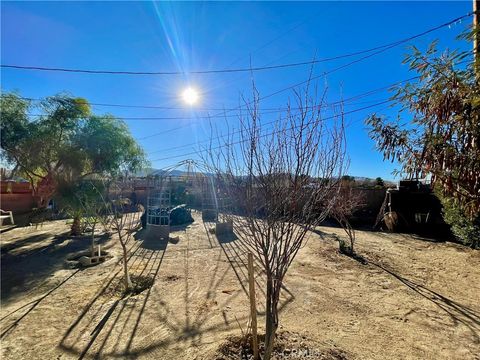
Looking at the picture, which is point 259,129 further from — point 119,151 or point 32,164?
point 32,164

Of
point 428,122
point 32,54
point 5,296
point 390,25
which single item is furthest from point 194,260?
Answer: point 390,25

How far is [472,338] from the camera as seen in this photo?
2.43 meters

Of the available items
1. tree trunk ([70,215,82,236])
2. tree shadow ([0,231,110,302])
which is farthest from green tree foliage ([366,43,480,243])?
tree trunk ([70,215,82,236])

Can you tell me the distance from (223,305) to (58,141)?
7390 millimetres

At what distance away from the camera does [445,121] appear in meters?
2.54

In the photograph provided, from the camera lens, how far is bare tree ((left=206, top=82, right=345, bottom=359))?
1.66 metres

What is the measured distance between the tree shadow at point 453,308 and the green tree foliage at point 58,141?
835cm

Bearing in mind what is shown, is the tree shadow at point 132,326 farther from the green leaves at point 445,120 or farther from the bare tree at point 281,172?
the green leaves at point 445,120

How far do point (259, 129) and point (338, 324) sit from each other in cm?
256

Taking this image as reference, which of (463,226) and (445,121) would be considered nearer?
(445,121)

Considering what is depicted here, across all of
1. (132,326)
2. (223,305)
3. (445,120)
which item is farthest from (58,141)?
(445,120)

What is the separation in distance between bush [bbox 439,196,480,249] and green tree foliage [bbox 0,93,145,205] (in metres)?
9.88

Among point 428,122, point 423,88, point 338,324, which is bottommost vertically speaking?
point 338,324

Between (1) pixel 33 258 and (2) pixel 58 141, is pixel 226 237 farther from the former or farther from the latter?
(2) pixel 58 141
